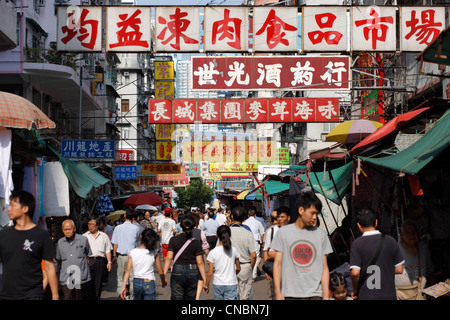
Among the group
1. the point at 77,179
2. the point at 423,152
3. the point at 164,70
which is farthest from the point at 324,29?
the point at 164,70

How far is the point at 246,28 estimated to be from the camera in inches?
564

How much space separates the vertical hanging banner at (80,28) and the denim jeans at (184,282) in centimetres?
814

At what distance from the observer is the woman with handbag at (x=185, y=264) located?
809 cm

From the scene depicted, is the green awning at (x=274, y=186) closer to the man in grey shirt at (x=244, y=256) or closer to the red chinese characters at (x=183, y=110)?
the red chinese characters at (x=183, y=110)

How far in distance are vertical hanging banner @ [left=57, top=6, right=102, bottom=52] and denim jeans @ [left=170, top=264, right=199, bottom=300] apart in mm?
8142

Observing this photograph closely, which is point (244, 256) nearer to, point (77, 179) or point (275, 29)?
point (77, 179)

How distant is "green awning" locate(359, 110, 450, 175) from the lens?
6.64 meters

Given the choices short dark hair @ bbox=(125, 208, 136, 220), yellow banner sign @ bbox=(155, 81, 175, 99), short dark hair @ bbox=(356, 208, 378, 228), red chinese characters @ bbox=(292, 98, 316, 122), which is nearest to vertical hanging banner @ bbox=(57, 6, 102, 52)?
short dark hair @ bbox=(125, 208, 136, 220)

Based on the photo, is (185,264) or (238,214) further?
(238,214)

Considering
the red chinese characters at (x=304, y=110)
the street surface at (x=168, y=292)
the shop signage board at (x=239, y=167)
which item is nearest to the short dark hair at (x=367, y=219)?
the street surface at (x=168, y=292)

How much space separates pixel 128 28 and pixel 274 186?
23.5 ft

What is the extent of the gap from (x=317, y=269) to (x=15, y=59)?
1824cm

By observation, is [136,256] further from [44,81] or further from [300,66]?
[44,81]

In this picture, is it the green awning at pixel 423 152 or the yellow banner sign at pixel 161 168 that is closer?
the green awning at pixel 423 152
